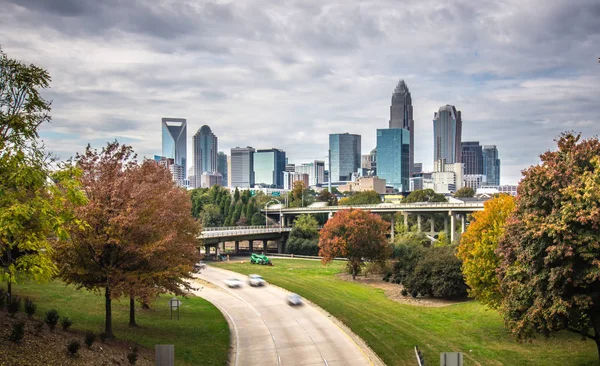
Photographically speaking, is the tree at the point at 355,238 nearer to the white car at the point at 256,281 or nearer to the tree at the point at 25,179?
the white car at the point at 256,281

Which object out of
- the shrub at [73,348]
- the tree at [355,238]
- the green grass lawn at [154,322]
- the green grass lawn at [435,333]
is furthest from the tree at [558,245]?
the tree at [355,238]

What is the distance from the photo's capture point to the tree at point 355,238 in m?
60.8

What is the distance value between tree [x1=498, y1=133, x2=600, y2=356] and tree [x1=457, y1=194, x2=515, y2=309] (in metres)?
6.67

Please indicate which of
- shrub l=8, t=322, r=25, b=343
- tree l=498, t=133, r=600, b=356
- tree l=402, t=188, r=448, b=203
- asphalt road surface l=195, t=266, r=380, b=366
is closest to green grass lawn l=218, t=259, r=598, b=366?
asphalt road surface l=195, t=266, r=380, b=366

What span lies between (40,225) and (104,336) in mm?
7018

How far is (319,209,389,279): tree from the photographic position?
60.8 m

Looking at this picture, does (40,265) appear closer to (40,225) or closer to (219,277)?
(40,225)

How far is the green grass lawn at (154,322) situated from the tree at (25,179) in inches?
374

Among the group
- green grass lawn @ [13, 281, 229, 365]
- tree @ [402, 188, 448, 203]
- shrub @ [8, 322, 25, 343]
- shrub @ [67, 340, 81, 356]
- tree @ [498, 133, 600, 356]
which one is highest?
tree @ [402, 188, 448, 203]

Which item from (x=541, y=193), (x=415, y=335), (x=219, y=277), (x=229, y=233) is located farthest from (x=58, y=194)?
(x=229, y=233)

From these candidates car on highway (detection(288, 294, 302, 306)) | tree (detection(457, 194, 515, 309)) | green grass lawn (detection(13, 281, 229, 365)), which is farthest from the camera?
car on highway (detection(288, 294, 302, 306))

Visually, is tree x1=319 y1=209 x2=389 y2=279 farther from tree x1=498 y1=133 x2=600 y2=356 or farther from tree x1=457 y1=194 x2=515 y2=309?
tree x1=498 y1=133 x2=600 y2=356

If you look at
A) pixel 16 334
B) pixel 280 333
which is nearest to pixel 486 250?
pixel 280 333

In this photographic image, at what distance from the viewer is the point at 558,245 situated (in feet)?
72.2
